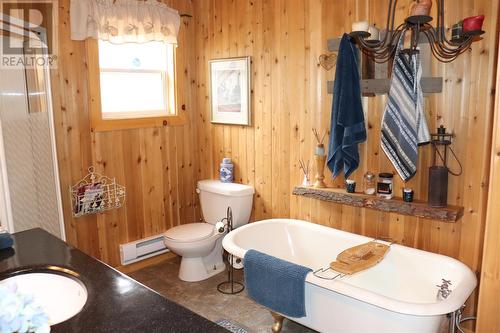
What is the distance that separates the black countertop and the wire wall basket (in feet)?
4.96

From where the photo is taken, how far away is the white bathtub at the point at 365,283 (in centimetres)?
191

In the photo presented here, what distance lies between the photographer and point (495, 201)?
147cm

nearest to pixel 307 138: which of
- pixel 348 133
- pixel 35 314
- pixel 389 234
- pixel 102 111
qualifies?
pixel 348 133

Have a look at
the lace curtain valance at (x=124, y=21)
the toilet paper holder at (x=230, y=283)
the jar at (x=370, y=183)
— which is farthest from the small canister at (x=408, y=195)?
the lace curtain valance at (x=124, y=21)

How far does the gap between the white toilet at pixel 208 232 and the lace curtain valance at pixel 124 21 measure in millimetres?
1408

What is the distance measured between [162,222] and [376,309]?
7.67ft

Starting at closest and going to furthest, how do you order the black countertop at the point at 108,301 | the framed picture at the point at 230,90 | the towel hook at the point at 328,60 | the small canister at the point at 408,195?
the black countertop at the point at 108,301, the small canister at the point at 408,195, the towel hook at the point at 328,60, the framed picture at the point at 230,90

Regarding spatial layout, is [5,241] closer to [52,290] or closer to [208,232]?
[52,290]

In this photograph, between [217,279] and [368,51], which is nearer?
[368,51]

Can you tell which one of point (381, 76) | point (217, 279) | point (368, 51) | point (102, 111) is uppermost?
point (368, 51)

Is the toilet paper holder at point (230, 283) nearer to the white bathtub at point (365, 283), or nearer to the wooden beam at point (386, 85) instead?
the white bathtub at point (365, 283)

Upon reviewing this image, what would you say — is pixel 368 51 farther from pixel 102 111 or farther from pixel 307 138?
pixel 102 111

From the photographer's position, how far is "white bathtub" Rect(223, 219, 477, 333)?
1.91 m

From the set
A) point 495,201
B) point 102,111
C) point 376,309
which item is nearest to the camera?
point 495,201
